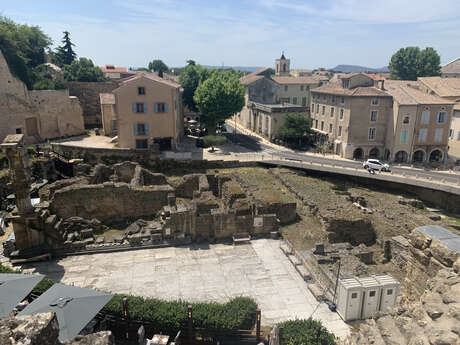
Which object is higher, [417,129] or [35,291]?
[417,129]

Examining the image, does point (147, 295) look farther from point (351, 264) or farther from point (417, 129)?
point (417, 129)

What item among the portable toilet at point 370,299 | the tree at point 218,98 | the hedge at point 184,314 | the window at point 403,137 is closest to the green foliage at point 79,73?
the tree at point 218,98

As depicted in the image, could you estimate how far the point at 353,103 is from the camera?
49.4 m

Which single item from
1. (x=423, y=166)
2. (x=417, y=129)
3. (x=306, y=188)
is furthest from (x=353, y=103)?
(x=306, y=188)

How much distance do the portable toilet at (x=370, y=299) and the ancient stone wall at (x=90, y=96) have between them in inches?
2077

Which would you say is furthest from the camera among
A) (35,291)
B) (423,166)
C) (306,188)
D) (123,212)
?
(423,166)

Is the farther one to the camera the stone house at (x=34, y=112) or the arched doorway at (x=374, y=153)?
the arched doorway at (x=374, y=153)

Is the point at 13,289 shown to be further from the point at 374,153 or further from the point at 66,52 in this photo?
the point at 66,52

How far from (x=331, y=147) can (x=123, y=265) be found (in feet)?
131

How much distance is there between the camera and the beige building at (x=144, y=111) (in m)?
42.5

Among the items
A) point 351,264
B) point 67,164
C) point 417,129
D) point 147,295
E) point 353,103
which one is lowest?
point 147,295

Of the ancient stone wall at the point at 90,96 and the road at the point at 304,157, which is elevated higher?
the ancient stone wall at the point at 90,96

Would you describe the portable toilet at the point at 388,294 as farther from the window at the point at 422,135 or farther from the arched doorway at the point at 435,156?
the arched doorway at the point at 435,156

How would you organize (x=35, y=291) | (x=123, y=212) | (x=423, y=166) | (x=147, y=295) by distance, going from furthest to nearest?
(x=423, y=166)
(x=123, y=212)
(x=147, y=295)
(x=35, y=291)
